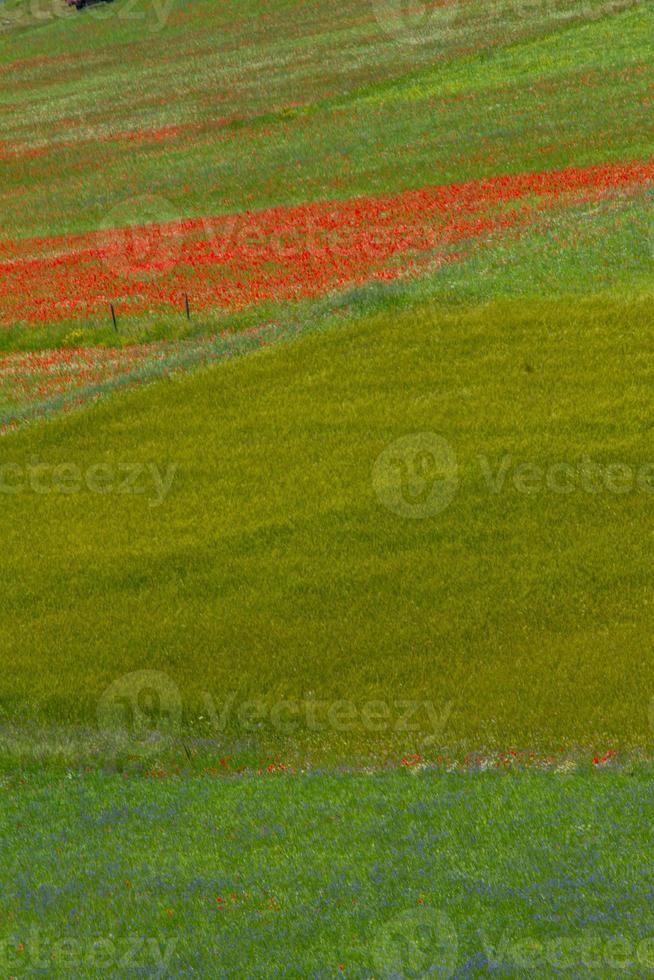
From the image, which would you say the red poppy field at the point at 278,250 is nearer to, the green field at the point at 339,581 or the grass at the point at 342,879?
the green field at the point at 339,581

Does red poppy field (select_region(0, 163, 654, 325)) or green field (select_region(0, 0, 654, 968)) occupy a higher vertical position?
red poppy field (select_region(0, 163, 654, 325))

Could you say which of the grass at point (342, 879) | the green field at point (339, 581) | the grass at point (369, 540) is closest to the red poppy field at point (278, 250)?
the green field at point (339, 581)

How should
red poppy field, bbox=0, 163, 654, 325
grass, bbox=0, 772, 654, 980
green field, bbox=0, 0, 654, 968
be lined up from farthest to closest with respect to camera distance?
red poppy field, bbox=0, 163, 654, 325 < green field, bbox=0, 0, 654, 968 < grass, bbox=0, 772, 654, 980

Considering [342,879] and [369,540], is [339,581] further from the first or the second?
[342,879]

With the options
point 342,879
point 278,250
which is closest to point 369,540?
point 342,879

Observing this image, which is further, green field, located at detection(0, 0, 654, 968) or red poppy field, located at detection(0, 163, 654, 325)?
red poppy field, located at detection(0, 163, 654, 325)

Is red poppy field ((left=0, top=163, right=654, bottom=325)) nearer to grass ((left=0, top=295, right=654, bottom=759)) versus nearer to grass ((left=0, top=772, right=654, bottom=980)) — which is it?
grass ((left=0, top=295, right=654, bottom=759))

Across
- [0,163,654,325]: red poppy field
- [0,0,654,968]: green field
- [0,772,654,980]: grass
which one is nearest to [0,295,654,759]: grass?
[0,0,654,968]: green field

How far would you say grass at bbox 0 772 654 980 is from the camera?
12.3 metres

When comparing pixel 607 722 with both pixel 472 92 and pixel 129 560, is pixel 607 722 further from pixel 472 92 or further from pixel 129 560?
pixel 472 92

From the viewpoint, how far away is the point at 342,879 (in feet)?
46.6

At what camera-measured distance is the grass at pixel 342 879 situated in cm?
1233

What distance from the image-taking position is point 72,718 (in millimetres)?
22203

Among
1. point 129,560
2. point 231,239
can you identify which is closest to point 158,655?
point 129,560
